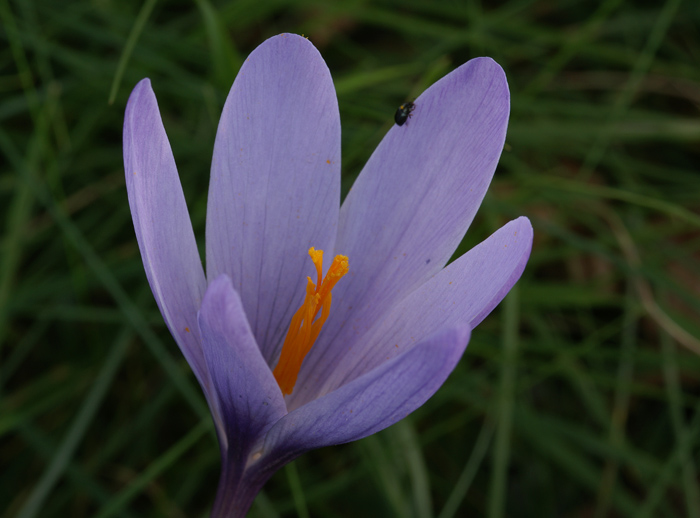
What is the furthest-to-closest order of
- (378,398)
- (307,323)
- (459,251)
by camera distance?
(459,251)
(307,323)
(378,398)

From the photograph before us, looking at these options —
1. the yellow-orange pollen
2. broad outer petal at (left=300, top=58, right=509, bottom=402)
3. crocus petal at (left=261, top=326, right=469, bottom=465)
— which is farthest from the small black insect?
crocus petal at (left=261, top=326, right=469, bottom=465)

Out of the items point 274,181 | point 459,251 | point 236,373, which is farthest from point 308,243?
point 459,251

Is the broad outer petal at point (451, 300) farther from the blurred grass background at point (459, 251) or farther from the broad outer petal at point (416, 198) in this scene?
the blurred grass background at point (459, 251)

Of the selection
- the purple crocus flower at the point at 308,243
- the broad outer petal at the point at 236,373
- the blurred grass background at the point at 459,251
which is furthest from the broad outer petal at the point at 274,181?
the blurred grass background at the point at 459,251

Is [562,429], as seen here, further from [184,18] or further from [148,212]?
[184,18]

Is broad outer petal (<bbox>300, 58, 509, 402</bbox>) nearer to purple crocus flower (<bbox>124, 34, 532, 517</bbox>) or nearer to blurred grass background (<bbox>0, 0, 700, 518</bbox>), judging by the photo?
purple crocus flower (<bbox>124, 34, 532, 517</bbox>)

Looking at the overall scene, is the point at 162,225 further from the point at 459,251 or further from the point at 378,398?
the point at 459,251

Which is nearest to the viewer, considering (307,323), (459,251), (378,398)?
(378,398)
